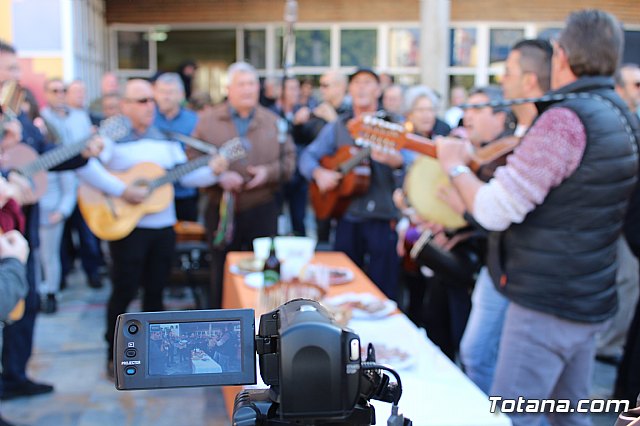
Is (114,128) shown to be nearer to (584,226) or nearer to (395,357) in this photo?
(395,357)

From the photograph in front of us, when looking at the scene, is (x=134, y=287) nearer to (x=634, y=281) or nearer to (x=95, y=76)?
(x=634, y=281)

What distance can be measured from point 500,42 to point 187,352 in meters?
12.7

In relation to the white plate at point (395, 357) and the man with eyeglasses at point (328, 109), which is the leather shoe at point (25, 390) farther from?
the man with eyeglasses at point (328, 109)

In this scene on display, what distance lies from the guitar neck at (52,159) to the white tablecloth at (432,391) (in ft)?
7.50

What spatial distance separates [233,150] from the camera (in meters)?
4.56

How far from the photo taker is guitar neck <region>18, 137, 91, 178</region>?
396cm

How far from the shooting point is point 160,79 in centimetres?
653

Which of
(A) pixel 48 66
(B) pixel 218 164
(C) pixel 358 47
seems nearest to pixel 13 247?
(B) pixel 218 164

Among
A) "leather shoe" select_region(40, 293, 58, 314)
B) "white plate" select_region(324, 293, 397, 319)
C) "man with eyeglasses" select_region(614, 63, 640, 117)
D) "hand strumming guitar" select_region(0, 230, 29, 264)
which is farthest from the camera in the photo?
"leather shoe" select_region(40, 293, 58, 314)

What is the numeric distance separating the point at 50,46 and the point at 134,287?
615 cm

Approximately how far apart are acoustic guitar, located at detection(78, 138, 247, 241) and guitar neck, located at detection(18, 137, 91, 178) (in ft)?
1.06

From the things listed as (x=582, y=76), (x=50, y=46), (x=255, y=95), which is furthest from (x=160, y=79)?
(x=582, y=76)

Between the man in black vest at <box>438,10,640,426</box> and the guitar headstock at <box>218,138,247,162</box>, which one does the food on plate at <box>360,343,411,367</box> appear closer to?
the man in black vest at <box>438,10,640,426</box>

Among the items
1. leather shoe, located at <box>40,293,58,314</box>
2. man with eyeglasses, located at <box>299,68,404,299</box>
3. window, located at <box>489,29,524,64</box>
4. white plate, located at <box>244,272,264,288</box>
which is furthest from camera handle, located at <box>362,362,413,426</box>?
window, located at <box>489,29,524,64</box>
